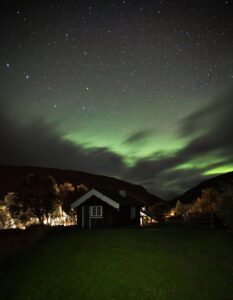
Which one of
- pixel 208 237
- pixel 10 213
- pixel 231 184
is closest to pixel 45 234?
pixel 208 237

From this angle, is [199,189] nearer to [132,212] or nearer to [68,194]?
[68,194]

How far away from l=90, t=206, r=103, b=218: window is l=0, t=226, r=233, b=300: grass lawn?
14.1 metres

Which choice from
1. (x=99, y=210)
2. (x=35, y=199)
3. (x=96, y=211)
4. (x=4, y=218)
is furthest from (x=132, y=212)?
(x=4, y=218)

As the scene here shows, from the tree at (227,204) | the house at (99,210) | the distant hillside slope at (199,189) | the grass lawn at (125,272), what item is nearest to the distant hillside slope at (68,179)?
the distant hillside slope at (199,189)

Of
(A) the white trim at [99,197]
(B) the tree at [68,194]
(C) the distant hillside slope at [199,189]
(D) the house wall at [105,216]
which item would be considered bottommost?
(D) the house wall at [105,216]

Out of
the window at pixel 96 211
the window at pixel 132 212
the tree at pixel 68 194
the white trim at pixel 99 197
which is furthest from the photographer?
the tree at pixel 68 194

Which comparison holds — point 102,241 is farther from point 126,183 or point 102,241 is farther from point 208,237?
point 126,183

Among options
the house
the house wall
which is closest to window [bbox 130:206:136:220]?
the house wall

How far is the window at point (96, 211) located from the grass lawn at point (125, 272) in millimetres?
14100

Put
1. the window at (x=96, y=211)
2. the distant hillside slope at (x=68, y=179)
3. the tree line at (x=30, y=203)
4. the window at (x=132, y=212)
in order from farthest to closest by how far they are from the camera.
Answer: the distant hillside slope at (x=68, y=179) < the tree line at (x=30, y=203) < the window at (x=132, y=212) < the window at (x=96, y=211)

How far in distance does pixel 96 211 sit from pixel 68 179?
130m

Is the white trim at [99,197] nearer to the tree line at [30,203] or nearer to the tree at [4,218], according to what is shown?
the tree line at [30,203]

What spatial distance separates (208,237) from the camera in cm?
2064

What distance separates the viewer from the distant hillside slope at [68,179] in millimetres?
130875
